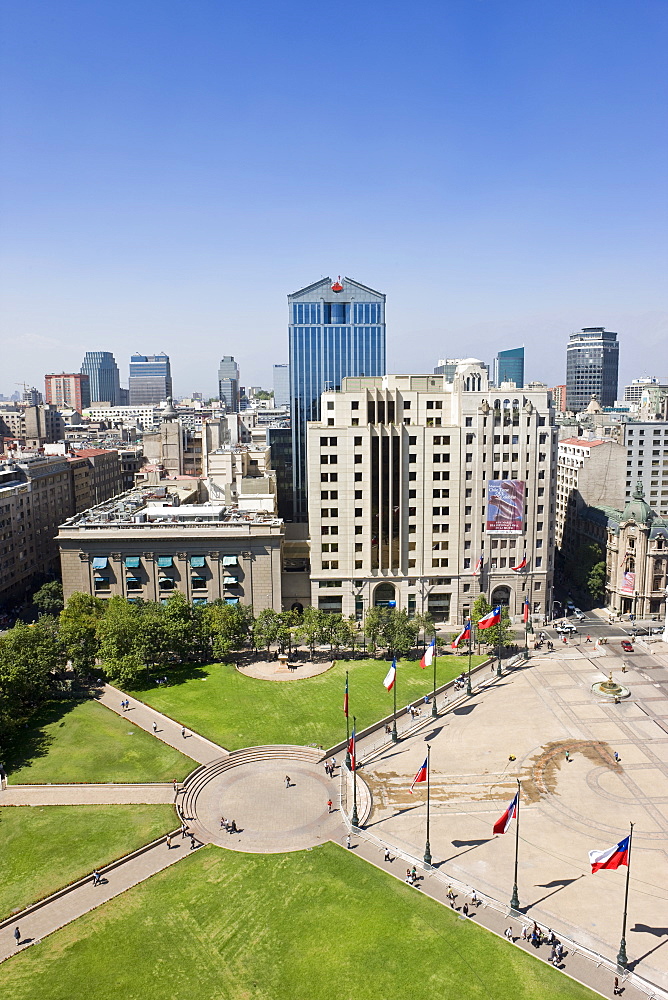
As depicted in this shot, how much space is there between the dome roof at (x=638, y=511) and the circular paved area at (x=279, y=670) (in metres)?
60.0

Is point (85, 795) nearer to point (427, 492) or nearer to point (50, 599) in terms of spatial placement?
point (50, 599)

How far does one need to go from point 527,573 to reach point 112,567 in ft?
224

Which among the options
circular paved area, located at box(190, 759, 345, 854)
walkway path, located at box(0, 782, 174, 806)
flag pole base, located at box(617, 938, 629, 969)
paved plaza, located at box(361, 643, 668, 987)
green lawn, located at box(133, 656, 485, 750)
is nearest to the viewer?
flag pole base, located at box(617, 938, 629, 969)

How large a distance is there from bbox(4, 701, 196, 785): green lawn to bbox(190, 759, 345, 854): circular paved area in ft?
18.5

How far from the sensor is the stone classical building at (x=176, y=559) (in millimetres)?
108375

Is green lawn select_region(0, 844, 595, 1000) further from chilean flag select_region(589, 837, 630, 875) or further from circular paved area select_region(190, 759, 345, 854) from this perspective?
chilean flag select_region(589, 837, 630, 875)

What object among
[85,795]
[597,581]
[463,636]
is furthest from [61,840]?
[597,581]

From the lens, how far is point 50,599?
4641 inches

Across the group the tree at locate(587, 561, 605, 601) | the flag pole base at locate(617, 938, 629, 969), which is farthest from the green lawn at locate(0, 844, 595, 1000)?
the tree at locate(587, 561, 605, 601)

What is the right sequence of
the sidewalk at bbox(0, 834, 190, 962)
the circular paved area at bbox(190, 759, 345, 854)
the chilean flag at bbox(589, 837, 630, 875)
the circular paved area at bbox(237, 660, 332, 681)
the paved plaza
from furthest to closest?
the circular paved area at bbox(237, 660, 332, 681), the circular paved area at bbox(190, 759, 345, 854), the paved plaza, the sidewalk at bbox(0, 834, 190, 962), the chilean flag at bbox(589, 837, 630, 875)

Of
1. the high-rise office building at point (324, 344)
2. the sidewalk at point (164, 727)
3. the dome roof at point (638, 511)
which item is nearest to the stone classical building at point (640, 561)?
the dome roof at point (638, 511)

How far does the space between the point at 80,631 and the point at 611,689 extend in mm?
70234

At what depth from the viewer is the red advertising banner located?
11325 centimetres

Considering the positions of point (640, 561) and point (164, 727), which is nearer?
point (164, 727)
